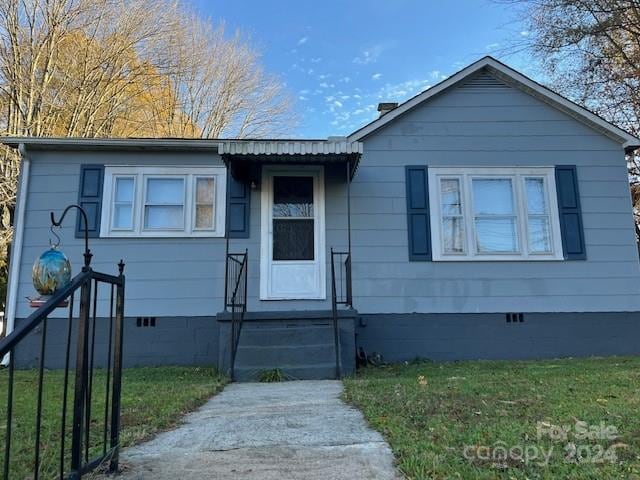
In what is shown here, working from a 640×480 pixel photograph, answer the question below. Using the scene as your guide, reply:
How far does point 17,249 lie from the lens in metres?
7.17

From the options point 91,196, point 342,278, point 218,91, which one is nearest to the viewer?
point 342,278

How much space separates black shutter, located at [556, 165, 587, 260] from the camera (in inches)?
291

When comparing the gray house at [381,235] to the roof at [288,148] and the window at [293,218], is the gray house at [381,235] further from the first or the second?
the roof at [288,148]

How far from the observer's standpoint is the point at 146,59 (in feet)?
51.2

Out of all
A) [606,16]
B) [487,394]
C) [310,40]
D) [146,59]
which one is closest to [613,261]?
[487,394]

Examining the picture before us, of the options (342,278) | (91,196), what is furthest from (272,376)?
(91,196)

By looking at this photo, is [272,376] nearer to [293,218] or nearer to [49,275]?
[293,218]

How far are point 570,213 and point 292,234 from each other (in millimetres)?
4356

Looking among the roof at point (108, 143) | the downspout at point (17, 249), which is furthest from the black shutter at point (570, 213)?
the downspout at point (17, 249)

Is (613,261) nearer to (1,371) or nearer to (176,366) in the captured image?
(176,366)

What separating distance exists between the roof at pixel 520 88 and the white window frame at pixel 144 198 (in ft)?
7.44

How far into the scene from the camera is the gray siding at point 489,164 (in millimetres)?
7320

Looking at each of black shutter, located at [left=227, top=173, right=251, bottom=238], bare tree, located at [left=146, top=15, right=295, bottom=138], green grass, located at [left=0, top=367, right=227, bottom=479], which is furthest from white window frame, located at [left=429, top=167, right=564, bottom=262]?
bare tree, located at [left=146, top=15, right=295, bottom=138]

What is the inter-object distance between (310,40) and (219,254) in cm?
1149
